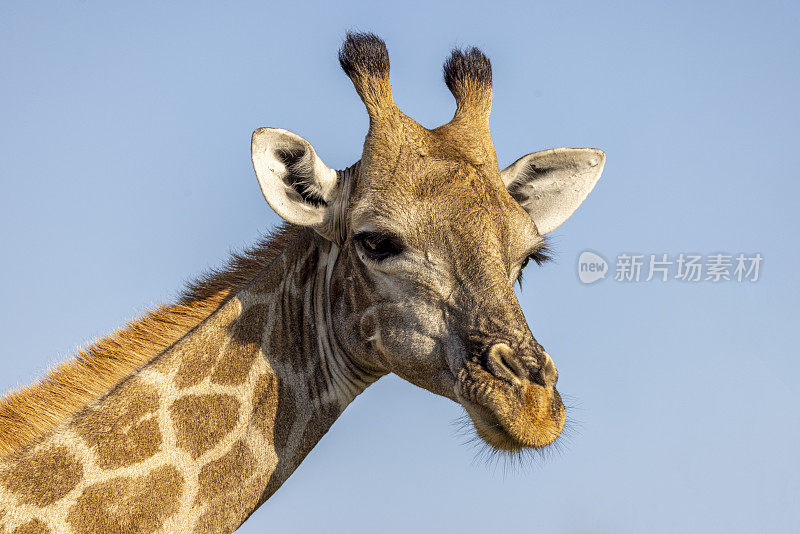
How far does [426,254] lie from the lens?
7211 mm

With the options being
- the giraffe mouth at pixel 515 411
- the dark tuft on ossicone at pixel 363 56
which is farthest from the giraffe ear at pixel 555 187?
the giraffe mouth at pixel 515 411

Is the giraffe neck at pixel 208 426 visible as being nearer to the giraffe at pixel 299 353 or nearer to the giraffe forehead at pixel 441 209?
the giraffe at pixel 299 353

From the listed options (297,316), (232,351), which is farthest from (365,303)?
(232,351)

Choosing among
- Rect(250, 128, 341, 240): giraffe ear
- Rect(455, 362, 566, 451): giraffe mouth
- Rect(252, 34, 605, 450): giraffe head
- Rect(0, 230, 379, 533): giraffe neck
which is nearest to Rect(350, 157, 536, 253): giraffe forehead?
Rect(252, 34, 605, 450): giraffe head

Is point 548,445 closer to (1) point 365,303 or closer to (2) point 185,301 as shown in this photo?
(1) point 365,303

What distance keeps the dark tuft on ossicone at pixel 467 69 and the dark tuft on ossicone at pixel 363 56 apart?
946mm

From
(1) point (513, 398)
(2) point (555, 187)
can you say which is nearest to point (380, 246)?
(1) point (513, 398)

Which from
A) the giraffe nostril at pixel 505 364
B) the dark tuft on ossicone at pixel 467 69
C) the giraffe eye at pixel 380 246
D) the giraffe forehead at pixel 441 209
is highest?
the dark tuft on ossicone at pixel 467 69

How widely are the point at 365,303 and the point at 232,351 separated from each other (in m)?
1.25

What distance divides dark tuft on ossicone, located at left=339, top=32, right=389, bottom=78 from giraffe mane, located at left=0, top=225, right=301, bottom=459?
5.62ft

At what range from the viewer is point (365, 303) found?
296 inches

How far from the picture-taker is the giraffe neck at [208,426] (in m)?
6.73

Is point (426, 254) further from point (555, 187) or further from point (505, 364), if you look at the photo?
point (555, 187)

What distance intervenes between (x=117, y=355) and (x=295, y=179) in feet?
7.44
